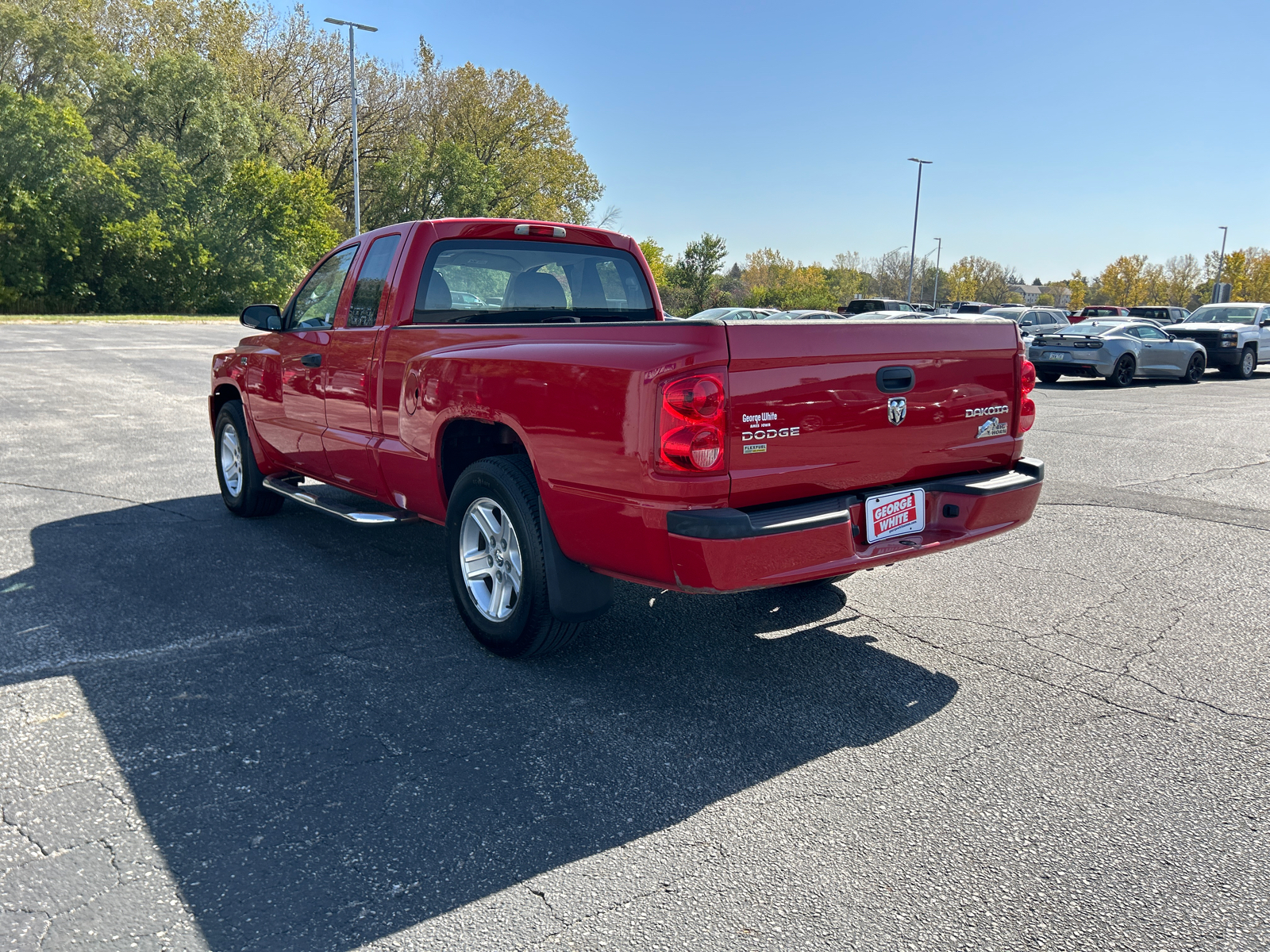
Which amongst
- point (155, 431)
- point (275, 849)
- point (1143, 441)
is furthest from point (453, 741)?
point (1143, 441)

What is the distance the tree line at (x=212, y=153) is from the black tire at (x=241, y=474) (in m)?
42.8

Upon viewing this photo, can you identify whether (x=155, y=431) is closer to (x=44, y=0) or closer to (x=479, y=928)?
(x=479, y=928)

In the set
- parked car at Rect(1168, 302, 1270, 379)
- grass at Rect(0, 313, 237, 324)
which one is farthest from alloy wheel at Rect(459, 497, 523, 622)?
grass at Rect(0, 313, 237, 324)

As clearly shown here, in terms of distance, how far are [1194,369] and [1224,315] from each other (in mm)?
5235

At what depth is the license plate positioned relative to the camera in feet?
12.0

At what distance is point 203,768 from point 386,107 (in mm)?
62398

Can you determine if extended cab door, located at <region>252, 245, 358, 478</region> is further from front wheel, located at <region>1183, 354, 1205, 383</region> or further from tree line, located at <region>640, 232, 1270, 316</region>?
tree line, located at <region>640, 232, 1270, 316</region>

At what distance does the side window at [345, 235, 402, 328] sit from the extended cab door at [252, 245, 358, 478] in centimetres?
25

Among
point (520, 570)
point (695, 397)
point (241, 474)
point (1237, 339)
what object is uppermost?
point (1237, 339)

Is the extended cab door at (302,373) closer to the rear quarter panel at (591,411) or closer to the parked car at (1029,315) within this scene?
the rear quarter panel at (591,411)

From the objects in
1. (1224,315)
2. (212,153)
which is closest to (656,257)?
(212,153)

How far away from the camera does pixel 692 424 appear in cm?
319

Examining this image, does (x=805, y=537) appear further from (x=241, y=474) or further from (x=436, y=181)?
(x=436, y=181)

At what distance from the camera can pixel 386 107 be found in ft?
193
